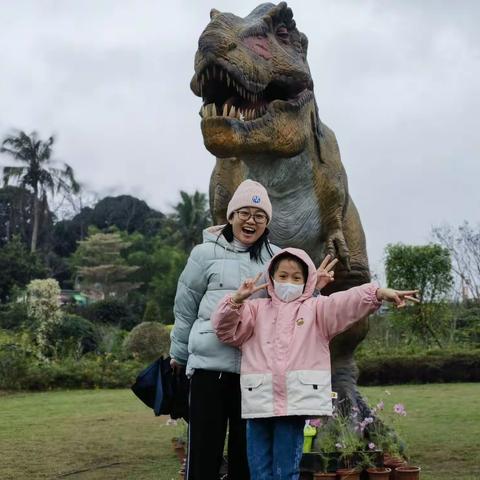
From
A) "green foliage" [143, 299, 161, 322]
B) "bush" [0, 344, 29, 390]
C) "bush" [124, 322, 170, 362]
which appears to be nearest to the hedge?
"bush" [124, 322, 170, 362]

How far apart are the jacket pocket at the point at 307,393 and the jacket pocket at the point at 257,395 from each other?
7 centimetres

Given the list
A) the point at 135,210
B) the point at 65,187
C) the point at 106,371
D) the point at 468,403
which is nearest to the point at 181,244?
the point at 65,187

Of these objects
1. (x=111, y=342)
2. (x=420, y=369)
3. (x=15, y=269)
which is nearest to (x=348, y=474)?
(x=420, y=369)

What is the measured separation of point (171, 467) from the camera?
560cm

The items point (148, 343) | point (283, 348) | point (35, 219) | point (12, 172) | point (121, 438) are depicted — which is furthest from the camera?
point (35, 219)

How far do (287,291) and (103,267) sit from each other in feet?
107

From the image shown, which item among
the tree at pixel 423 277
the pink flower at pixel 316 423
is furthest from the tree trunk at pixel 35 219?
the pink flower at pixel 316 423

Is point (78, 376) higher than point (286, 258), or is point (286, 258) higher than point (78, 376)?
point (286, 258)

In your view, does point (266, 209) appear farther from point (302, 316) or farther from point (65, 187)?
point (65, 187)

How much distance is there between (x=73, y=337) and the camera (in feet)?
59.1

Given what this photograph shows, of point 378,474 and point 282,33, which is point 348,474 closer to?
point 378,474

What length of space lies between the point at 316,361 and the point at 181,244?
110 feet

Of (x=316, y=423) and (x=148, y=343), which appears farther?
(x=148, y=343)

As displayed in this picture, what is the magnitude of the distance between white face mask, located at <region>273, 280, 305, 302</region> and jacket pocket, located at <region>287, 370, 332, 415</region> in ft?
0.96
